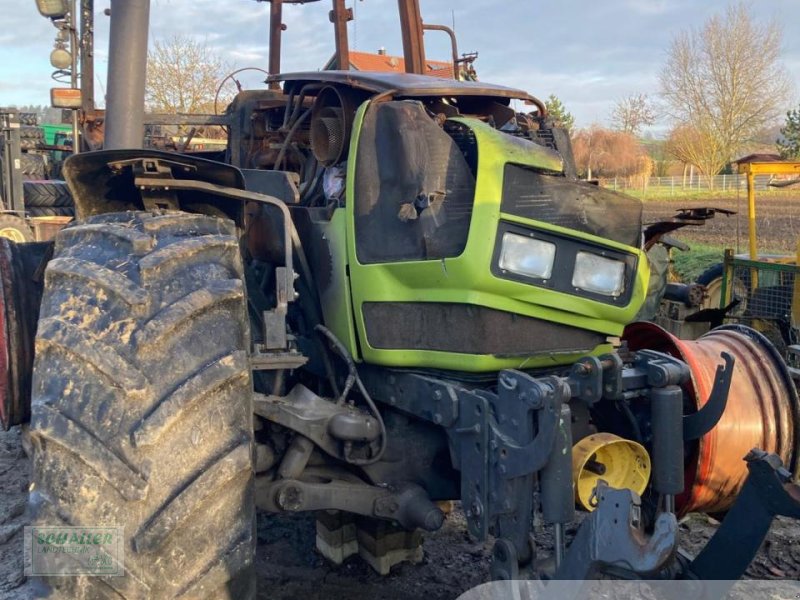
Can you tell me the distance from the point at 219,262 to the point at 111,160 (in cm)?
61

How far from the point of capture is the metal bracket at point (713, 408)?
243 cm

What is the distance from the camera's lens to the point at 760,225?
19.7 m

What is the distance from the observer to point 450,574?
3.33 metres

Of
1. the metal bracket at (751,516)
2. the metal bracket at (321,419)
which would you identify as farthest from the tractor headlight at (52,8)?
the metal bracket at (751,516)

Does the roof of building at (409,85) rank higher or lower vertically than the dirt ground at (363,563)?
higher

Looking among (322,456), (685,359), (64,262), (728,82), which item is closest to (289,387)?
(322,456)

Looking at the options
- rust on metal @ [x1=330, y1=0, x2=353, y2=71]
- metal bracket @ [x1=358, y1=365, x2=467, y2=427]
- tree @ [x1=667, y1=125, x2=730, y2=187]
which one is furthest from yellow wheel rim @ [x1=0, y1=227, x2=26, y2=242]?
tree @ [x1=667, y1=125, x2=730, y2=187]

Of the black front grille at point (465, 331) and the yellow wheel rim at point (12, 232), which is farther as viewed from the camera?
the yellow wheel rim at point (12, 232)

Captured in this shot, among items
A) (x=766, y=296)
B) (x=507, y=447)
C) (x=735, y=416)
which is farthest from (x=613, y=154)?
(x=507, y=447)

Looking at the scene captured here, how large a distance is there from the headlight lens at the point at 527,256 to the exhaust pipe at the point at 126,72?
1.59 m

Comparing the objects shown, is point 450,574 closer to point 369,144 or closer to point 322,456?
point 322,456

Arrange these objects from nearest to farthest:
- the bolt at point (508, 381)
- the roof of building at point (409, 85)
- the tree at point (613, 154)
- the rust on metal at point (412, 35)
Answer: the bolt at point (508, 381), the roof of building at point (409, 85), the rust on metal at point (412, 35), the tree at point (613, 154)

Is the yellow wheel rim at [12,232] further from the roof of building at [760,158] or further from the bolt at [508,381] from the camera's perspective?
the bolt at [508,381]

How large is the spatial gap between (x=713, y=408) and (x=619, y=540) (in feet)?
2.43
